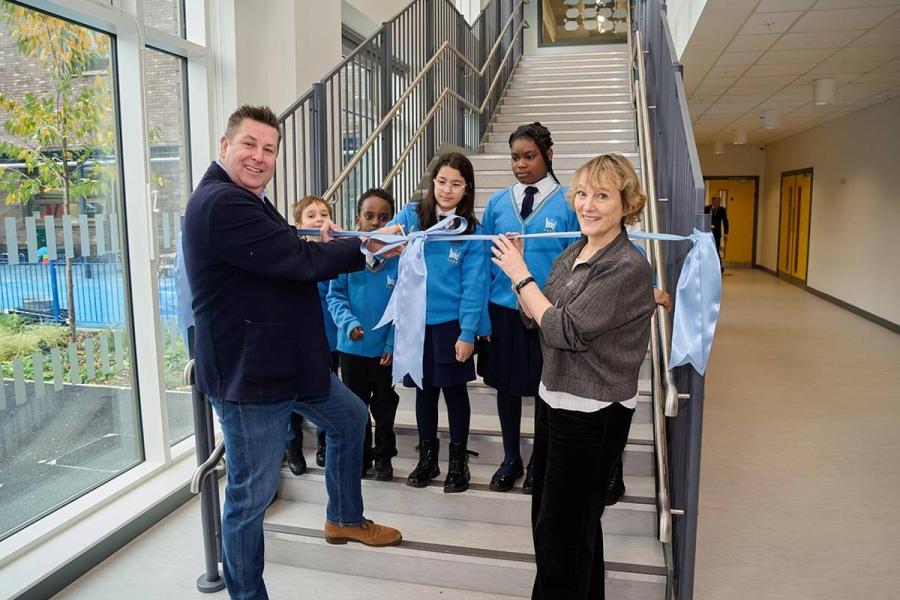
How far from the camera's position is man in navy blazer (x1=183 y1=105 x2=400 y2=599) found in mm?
1950

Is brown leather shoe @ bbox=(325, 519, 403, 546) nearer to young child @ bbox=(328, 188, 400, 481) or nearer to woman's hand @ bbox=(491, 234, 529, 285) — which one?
young child @ bbox=(328, 188, 400, 481)

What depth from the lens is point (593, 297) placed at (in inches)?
71.2

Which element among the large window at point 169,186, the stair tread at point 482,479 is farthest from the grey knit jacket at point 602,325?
the large window at point 169,186

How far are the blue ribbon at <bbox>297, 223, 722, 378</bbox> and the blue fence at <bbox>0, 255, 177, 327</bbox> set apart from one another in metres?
1.27

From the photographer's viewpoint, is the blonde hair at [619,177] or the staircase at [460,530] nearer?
the blonde hair at [619,177]

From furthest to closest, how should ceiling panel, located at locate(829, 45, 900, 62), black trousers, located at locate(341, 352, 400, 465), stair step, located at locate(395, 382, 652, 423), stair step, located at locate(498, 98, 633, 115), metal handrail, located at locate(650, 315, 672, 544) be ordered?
stair step, located at locate(498, 98, 633, 115) → ceiling panel, located at locate(829, 45, 900, 62) → stair step, located at locate(395, 382, 652, 423) → black trousers, located at locate(341, 352, 400, 465) → metal handrail, located at locate(650, 315, 672, 544)

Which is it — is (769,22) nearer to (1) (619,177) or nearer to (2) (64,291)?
(1) (619,177)

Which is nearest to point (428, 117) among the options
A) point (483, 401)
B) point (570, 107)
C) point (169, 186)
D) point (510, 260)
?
point (169, 186)

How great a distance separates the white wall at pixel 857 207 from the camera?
28.1 feet

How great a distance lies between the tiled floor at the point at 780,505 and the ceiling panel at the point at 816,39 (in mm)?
2883

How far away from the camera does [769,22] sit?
529cm

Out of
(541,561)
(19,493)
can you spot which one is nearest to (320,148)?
(19,493)

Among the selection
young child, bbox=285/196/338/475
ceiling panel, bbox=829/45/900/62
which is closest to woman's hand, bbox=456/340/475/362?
young child, bbox=285/196/338/475

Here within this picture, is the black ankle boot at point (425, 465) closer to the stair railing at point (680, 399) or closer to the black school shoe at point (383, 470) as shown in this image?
the black school shoe at point (383, 470)
